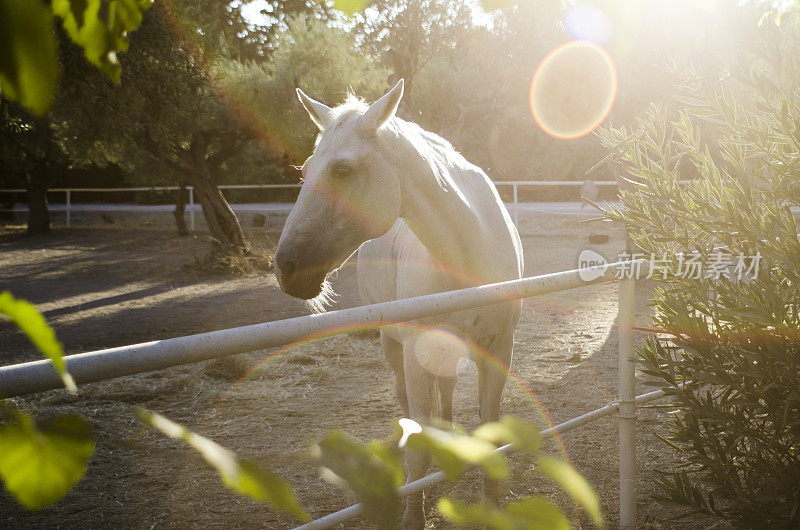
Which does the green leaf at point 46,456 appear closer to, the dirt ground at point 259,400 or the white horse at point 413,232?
the dirt ground at point 259,400

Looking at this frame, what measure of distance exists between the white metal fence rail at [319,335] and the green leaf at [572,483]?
→ 0.43 feet

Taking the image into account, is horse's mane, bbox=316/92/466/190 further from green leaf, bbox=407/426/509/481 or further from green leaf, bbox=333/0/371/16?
green leaf, bbox=407/426/509/481

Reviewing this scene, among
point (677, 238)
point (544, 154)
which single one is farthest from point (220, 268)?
point (544, 154)

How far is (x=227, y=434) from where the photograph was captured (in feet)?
13.4

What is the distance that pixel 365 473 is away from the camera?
1.01 feet

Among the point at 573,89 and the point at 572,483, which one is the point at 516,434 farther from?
the point at 573,89

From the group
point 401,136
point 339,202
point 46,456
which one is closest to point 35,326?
point 46,456

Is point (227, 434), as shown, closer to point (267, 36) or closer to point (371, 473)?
point (371, 473)

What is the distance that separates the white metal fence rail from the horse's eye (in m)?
0.88

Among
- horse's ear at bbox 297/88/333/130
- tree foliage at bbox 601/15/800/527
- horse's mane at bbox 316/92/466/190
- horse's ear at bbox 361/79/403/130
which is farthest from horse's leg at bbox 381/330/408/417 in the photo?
tree foliage at bbox 601/15/800/527

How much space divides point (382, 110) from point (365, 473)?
206 cm

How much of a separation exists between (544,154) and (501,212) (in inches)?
786

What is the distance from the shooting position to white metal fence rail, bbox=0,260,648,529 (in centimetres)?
85

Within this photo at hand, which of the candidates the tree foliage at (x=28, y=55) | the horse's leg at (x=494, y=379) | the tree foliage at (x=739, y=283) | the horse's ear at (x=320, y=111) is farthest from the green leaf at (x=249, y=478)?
the horse's leg at (x=494, y=379)
